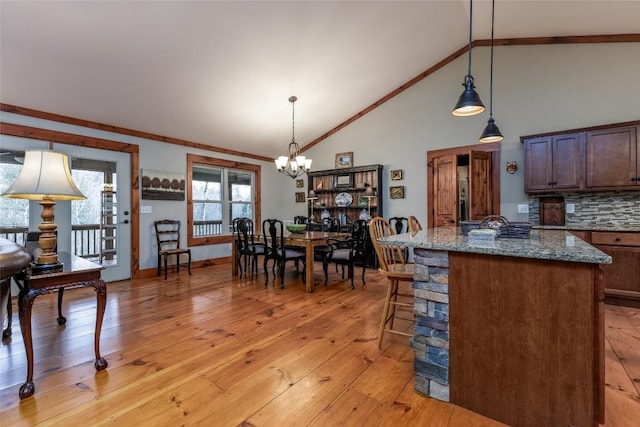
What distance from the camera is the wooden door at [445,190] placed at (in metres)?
4.52

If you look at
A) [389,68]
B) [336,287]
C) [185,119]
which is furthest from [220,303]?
[389,68]

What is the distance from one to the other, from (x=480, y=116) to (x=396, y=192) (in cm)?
177

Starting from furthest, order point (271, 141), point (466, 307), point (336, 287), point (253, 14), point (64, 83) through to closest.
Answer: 1. point (271, 141)
2. point (336, 287)
3. point (64, 83)
4. point (253, 14)
5. point (466, 307)

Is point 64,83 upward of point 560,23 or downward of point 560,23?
downward

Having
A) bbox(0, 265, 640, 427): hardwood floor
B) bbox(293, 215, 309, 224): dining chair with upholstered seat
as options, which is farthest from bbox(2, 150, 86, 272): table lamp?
bbox(293, 215, 309, 224): dining chair with upholstered seat

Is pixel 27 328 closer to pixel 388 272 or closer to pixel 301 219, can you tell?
pixel 388 272

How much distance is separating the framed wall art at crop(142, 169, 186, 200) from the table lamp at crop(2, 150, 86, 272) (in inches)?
115

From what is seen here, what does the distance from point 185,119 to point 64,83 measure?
59.0 inches

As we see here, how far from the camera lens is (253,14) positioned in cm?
309

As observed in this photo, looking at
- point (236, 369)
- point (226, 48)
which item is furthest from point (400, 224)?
point (236, 369)

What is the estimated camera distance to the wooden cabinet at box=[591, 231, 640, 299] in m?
3.06

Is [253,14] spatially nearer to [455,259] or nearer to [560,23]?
[455,259]

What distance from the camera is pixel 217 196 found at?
5.92m

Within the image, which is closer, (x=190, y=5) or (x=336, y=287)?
(x=190, y=5)
